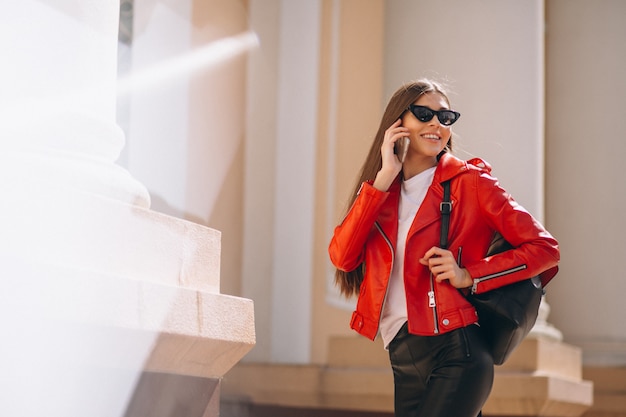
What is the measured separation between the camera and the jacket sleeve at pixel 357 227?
12.0 ft

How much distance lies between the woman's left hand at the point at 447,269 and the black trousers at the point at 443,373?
164 millimetres

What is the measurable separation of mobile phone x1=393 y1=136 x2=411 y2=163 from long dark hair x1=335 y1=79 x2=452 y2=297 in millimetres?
70

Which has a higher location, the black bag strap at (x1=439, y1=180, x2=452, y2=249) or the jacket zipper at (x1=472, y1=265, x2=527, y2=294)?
the black bag strap at (x1=439, y1=180, x2=452, y2=249)

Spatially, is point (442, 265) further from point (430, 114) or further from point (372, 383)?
point (372, 383)

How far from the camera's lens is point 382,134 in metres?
3.84

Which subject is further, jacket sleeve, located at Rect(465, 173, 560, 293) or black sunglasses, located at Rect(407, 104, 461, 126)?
black sunglasses, located at Rect(407, 104, 461, 126)

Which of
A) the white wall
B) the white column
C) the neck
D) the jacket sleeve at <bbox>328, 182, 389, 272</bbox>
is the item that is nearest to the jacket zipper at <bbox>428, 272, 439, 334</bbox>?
the jacket sleeve at <bbox>328, 182, 389, 272</bbox>

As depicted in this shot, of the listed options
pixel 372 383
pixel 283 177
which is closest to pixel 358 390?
pixel 372 383

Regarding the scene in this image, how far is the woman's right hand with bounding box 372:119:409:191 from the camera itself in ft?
12.1

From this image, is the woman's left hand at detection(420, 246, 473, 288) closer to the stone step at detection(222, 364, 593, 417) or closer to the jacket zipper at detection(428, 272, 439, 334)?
the jacket zipper at detection(428, 272, 439, 334)

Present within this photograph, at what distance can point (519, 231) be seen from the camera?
3.53 m

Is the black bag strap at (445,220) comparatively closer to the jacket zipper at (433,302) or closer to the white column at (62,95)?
the jacket zipper at (433,302)

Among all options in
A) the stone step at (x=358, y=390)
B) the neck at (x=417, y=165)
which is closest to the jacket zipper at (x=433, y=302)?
the neck at (x=417, y=165)

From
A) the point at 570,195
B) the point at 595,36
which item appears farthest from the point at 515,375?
the point at 595,36
